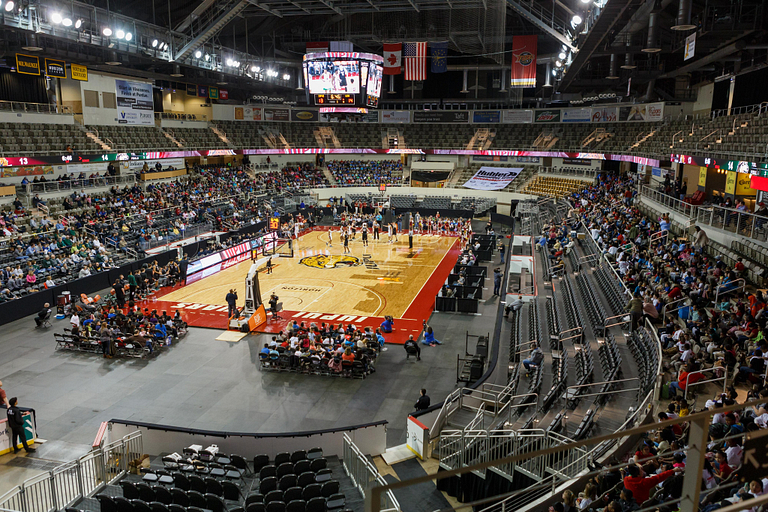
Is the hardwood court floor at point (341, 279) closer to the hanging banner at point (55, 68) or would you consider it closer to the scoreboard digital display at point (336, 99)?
the scoreboard digital display at point (336, 99)

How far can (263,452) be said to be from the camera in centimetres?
1345

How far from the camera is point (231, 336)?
22938 millimetres

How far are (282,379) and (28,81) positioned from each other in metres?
33.2

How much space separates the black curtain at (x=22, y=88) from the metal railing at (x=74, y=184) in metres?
7.42

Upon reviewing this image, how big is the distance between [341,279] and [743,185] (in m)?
20.8

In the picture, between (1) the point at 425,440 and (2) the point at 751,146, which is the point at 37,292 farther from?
(2) the point at 751,146

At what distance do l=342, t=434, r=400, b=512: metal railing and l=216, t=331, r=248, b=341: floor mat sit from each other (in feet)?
35.9

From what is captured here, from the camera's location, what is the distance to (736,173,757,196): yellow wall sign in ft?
86.2

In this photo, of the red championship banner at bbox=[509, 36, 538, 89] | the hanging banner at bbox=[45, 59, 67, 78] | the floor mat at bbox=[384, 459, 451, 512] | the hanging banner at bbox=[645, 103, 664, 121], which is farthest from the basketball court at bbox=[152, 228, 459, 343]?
the hanging banner at bbox=[645, 103, 664, 121]

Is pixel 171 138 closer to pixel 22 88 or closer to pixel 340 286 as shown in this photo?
pixel 22 88

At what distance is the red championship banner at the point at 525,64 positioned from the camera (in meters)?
45.2

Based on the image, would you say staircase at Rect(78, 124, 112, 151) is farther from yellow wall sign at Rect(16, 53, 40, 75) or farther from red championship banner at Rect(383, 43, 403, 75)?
red championship banner at Rect(383, 43, 403, 75)

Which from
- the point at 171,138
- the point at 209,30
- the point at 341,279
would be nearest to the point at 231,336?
the point at 341,279

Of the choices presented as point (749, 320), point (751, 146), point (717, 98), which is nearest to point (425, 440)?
point (749, 320)
